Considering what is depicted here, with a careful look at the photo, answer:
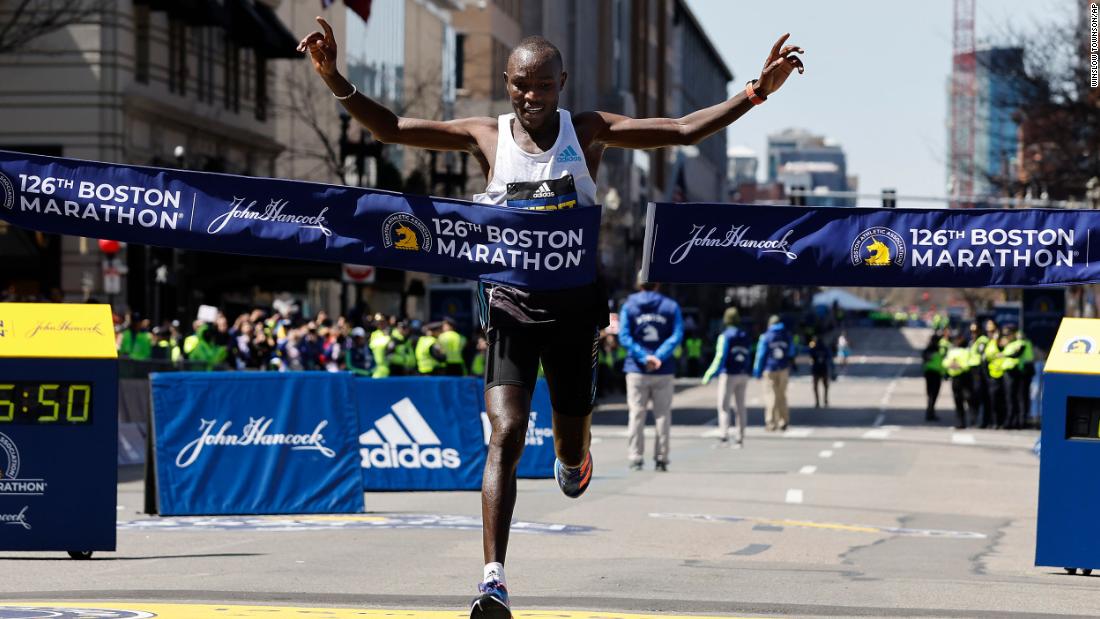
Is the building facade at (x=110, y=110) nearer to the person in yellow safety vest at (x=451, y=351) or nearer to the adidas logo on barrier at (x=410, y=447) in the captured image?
the person in yellow safety vest at (x=451, y=351)

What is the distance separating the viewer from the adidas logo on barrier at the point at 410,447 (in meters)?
16.8

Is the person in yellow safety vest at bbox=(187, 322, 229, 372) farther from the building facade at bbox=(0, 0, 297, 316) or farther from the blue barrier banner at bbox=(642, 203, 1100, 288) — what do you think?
the blue barrier banner at bbox=(642, 203, 1100, 288)

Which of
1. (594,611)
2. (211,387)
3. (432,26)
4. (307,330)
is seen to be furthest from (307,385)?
(432,26)

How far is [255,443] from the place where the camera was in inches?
557

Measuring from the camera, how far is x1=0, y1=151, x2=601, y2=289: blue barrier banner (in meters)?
7.17

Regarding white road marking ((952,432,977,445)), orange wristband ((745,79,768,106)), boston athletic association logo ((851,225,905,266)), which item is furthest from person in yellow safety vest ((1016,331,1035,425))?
orange wristband ((745,79,768,106))

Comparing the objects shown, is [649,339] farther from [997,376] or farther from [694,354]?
[694,354]

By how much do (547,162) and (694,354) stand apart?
63.8 meters

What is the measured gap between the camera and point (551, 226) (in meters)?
7.16

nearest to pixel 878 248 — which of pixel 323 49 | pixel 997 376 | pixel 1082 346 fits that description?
pixel 1082 346

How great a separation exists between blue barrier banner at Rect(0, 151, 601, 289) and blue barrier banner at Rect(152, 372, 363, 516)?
6234mm

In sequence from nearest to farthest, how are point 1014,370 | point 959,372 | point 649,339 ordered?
point 649,339, point 1014,370, point 959,372

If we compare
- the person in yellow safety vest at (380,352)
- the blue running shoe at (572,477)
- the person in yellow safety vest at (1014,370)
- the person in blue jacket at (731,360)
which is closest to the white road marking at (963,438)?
the person in yellow safety vest at (1014,370)

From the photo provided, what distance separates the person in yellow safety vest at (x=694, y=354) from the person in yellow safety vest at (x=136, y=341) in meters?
41.9
